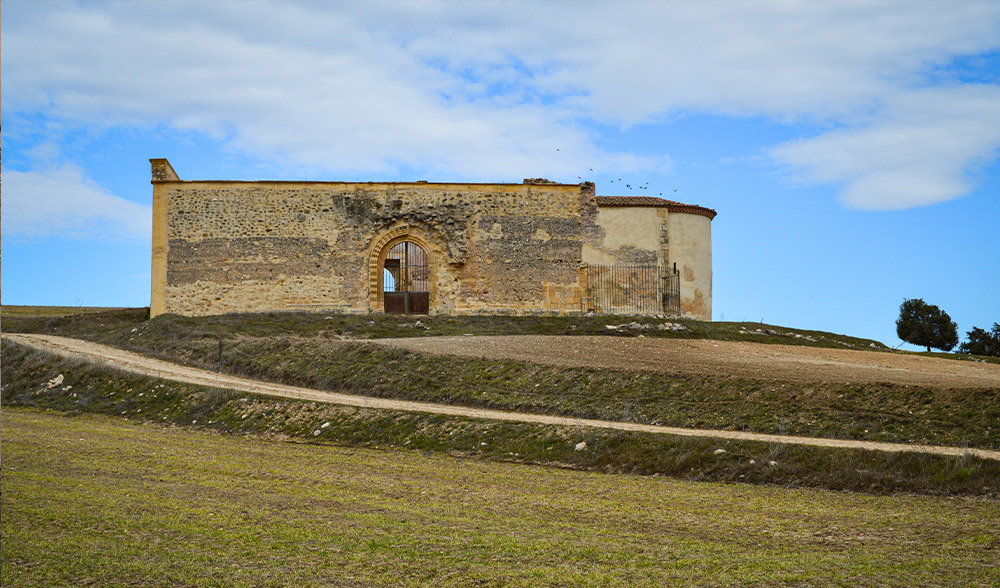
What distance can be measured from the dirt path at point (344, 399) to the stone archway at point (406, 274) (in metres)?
9.92

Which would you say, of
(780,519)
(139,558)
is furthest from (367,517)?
(780,519)

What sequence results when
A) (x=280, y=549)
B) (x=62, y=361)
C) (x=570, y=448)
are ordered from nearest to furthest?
(x=280, y=549) → (x=570, y=448) → (x=62, y=361)

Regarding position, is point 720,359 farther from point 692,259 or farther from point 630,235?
point 692,259

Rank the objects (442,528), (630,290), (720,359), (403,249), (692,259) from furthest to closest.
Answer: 1. (692,259)
2. (630,290)
3. (403,249)
4. (720,359)
5. (442,528)

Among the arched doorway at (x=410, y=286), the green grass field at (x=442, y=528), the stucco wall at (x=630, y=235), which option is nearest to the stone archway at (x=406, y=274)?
the arched doorway at (x=410, y=286)

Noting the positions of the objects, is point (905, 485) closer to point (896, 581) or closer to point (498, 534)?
point (896, 581)

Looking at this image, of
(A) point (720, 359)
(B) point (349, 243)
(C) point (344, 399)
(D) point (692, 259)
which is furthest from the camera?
(D) point (692, 259)

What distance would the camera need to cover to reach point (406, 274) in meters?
35.6

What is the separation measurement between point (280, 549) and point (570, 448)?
7034 millimetres

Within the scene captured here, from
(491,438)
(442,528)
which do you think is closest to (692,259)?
(491,438)

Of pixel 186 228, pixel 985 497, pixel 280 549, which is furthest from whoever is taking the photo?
pixel 186 228

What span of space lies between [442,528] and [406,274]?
26.7m

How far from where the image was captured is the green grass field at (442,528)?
24.6 feet

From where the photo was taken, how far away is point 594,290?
35.5 m
